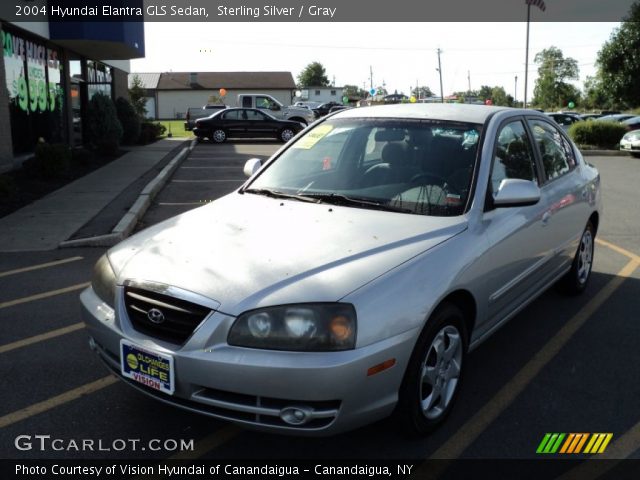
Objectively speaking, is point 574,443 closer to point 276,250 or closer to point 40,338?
point 276,250

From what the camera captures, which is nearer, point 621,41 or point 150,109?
point 621,41

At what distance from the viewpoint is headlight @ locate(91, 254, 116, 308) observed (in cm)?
309

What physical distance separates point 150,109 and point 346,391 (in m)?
76.4

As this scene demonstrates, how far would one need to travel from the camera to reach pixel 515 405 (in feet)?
11.6

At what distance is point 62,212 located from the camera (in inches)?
356

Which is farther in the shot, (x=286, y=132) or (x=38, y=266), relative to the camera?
(x=286, y=132)

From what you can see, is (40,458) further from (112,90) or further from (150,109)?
(150,109)

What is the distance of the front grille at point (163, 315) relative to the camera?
8.88 ft

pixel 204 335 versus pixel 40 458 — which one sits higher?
pixel 204 335

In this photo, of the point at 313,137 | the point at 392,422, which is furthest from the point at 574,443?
the point at 313,137

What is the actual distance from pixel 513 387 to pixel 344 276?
1659 millimetres

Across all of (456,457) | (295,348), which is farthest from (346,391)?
(456,457)

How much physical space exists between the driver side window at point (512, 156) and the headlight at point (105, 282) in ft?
7.51

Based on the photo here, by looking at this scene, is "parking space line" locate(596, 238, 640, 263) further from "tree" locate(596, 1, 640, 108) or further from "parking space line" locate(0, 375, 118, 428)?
"tree" locate(596, 1, 640, 108)
